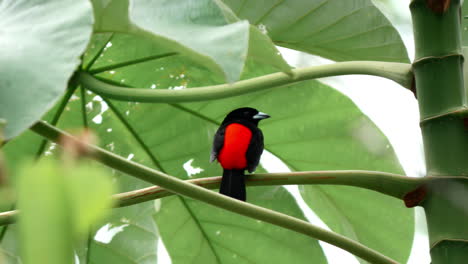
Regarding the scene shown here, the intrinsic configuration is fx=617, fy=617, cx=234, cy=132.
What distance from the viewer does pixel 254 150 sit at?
A: 6.02ft

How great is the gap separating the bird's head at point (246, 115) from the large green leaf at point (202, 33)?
3.39 feet

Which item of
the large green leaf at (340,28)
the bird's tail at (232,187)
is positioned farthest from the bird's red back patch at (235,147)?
the large green leaf at (340,28)

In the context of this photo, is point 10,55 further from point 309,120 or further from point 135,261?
point 135,261

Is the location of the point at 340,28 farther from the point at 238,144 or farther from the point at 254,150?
the point at 238,144

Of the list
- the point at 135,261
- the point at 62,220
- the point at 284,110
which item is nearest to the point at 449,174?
the point at 284,110

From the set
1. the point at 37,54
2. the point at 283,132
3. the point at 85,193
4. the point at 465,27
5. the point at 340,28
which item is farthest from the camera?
the point at 283,132

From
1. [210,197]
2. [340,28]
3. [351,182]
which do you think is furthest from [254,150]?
[210,197]

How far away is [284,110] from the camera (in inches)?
69.9

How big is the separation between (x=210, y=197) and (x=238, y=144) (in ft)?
3.85

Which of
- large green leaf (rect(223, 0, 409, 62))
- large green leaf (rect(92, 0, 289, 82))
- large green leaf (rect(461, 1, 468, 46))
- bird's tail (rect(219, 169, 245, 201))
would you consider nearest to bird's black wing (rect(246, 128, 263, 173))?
bird's tail (rect(219, 169, 245, 201))

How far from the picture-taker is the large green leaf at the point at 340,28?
154 centimetres

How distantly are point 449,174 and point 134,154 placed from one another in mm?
1044

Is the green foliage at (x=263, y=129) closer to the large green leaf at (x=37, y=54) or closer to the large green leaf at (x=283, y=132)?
the large green leaf at (x=283, y=132)

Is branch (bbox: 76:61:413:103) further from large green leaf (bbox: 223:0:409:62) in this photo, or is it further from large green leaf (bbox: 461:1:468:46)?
large green leaf (bbox: 461:1:468:46)
